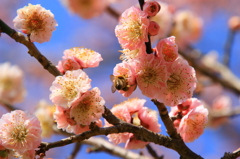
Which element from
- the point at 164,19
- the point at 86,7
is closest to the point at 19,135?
the point at 86,7

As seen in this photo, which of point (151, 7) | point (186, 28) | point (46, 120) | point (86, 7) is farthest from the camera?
point (186, 28)

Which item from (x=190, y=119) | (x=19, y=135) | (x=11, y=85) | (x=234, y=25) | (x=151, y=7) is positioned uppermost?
(x=234, y=25)

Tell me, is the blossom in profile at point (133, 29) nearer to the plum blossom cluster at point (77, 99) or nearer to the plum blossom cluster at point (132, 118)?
the plum blossom cluster at point (77, 99)

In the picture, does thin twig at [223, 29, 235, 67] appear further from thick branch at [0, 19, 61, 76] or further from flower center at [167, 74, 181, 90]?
thick branch at [0, 19, 61, 76]

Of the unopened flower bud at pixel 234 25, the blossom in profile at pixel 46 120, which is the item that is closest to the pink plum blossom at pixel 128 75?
the blossom in profile at pixel 46 120

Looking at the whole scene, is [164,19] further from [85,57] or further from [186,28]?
[85,57]

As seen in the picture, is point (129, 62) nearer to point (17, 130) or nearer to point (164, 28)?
point (17, 130)

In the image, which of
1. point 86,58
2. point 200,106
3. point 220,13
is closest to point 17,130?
point 86,58
